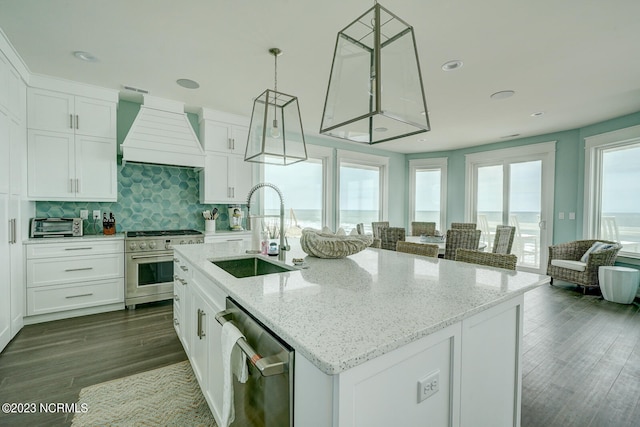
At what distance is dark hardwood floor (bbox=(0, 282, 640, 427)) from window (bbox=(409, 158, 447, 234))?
3.61 meters

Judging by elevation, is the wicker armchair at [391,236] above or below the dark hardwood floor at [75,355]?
above

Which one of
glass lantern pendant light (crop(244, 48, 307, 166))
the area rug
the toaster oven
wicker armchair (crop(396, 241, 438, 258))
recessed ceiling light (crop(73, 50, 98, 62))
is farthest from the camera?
the toaster oven

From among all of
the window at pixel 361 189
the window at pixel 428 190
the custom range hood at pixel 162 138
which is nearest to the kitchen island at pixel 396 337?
the custom range hood at pixel 162 138

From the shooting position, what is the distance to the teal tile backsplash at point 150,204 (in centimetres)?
363

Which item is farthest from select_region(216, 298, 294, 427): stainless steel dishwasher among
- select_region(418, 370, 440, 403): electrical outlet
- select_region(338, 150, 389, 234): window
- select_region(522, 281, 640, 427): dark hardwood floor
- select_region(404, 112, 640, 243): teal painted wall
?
select_region(404, 112, 640, 243): teal painted wall

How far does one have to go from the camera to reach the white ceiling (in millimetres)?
2023

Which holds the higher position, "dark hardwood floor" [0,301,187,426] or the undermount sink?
the undermount sink

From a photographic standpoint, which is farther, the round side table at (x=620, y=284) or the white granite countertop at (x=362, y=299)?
the round side table at (x=620, y=284)

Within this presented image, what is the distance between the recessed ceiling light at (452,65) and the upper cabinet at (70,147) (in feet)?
12.3

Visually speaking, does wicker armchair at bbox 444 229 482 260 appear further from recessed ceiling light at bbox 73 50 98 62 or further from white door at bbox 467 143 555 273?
recessed ceiling light at bbox 73 50 98 62

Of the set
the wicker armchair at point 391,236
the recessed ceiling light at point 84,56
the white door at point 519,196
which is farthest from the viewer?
the white door at point 519,196

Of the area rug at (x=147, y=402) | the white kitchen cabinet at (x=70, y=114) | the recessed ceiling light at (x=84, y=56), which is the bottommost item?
the area rug at (x=147, y=402)

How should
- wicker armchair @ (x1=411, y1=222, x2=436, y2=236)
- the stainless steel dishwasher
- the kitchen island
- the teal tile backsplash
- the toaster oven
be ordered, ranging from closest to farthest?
the kitchen island
the stainless steel dishwasher
the toaster oven
the teal tile backsplash
wicker armchair @ (x1=411, y1=222, x2=436, y2=236)

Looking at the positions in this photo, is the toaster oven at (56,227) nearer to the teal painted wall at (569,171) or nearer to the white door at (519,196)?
the white door at (519,196)
